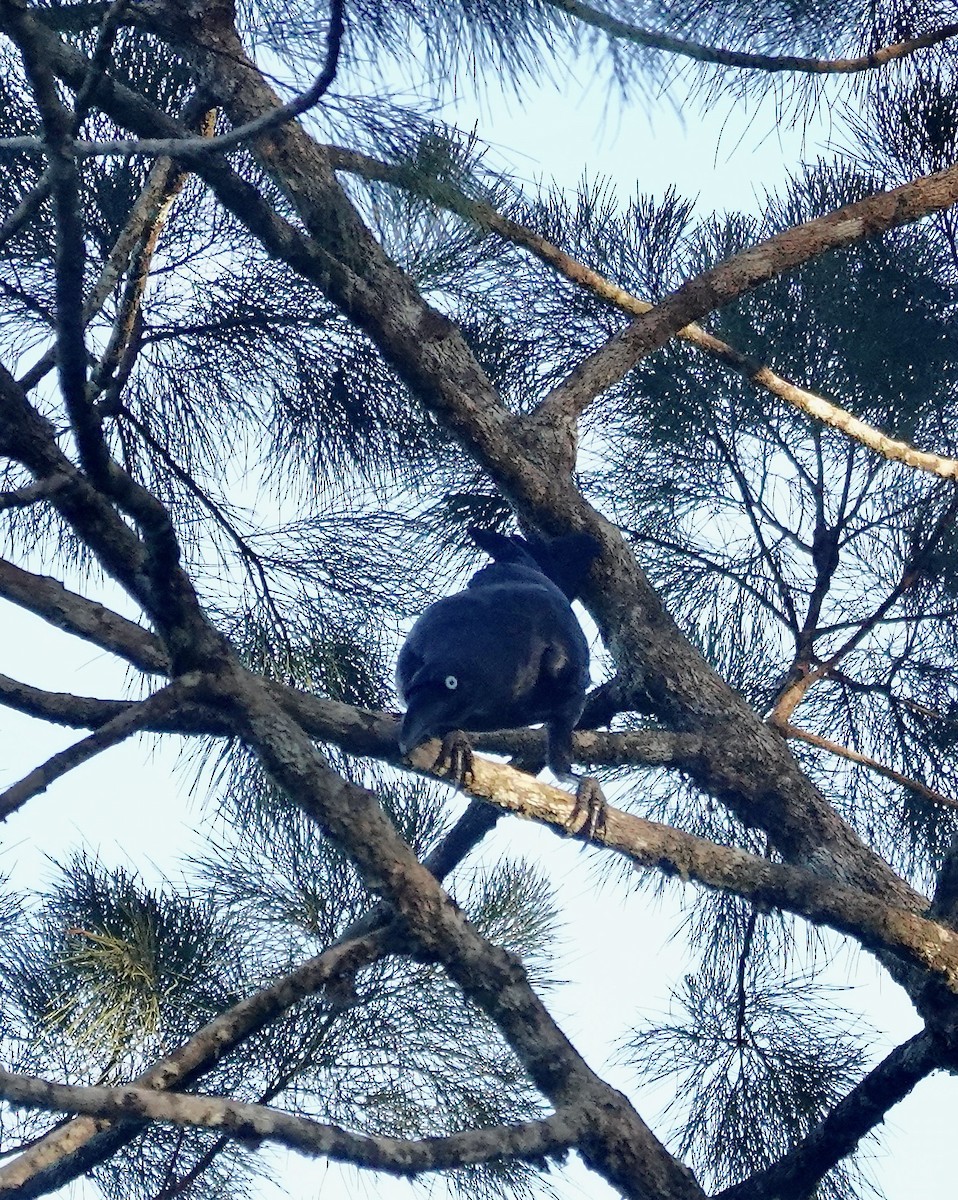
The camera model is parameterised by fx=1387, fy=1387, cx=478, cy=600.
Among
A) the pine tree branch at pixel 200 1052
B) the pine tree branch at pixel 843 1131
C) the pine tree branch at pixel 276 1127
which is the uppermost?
the pine tree branch at pixel 200 1052

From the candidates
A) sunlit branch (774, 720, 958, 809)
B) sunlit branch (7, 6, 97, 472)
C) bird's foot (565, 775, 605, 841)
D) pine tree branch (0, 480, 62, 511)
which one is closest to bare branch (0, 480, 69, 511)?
pine tree branch (0, 480, 62, 511)

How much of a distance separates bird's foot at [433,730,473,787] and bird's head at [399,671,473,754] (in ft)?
0.10

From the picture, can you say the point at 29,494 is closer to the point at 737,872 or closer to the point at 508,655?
the point at 508,655

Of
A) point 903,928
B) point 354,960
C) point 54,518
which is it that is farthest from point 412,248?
point 903,928

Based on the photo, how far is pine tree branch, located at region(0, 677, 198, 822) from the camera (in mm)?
1661

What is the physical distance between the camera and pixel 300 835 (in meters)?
2.87

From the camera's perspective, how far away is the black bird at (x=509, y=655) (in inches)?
92.6

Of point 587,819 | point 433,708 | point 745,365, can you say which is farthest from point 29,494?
point 745,365

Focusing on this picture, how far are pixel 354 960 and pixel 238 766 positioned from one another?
90 centimetres

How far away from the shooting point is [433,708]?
2.28 meters

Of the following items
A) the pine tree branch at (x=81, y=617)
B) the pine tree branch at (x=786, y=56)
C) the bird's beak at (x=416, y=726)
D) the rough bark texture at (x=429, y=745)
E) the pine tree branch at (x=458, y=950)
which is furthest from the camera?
the pine tree branch at (x=786, y=56)

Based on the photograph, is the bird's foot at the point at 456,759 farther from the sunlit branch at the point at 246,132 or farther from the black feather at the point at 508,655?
the sunlit branch at the point at 246,132

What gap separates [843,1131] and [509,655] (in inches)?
37.8

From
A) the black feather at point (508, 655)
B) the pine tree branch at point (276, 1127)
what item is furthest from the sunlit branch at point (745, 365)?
the pine tree branch at point (276, 1127)
